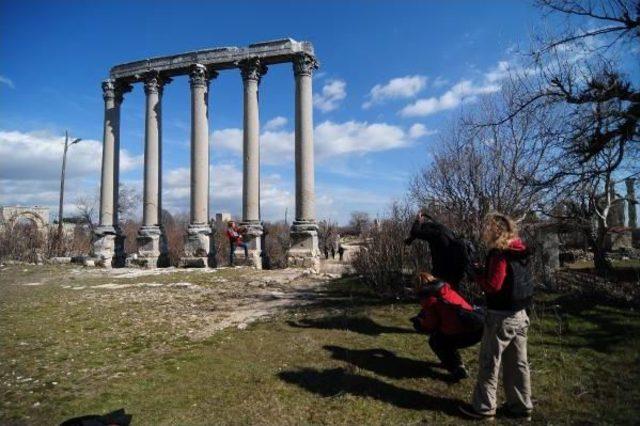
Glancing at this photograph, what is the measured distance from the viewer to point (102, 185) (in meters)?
22.3

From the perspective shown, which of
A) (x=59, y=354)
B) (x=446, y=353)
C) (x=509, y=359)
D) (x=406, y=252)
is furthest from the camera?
(x=406, y=252)

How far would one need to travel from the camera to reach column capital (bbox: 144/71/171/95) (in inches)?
842

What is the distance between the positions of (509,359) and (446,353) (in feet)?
3.25

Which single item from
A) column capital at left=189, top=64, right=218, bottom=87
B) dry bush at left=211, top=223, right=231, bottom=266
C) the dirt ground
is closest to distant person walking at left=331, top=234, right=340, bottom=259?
dry bush at left=211, top=223, right=231, bottom=266

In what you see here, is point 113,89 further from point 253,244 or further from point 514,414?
point 514,414

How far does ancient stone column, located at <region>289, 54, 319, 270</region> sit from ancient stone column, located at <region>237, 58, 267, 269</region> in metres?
1.81

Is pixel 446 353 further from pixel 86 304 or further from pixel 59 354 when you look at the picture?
pixel 86 304

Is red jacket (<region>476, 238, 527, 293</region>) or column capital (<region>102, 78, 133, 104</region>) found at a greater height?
column capital (<region>102, 78, 133, 104</region>)

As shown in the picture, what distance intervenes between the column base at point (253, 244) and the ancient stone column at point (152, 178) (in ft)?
16.0

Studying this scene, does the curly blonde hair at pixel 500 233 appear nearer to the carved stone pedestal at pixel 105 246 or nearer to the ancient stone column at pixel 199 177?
the ancient stone column at pixel 199 177

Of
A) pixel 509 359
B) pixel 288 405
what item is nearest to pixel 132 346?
pixel 288 405

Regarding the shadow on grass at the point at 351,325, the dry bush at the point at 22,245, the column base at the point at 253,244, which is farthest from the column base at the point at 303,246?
the dry bush at the point at 22,245

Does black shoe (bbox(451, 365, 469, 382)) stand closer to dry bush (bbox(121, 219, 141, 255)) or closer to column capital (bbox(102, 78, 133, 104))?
column capital (bbox(102, 78, 133, 104))

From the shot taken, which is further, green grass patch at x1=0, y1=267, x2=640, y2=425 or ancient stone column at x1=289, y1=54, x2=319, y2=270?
ancient stone column at x1=289, y1=54, x2=319, y2=270
